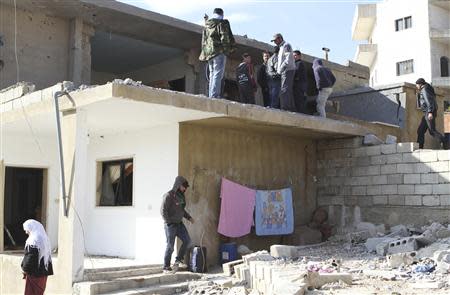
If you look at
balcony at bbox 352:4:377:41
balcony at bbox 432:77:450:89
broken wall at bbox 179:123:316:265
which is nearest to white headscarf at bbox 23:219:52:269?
broken wall at bbox 179:123:316:265

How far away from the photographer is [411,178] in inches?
451

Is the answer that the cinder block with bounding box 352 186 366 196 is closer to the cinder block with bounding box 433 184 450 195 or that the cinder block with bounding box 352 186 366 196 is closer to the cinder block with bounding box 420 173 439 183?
the cinder block with bounding box 420 173 439 183

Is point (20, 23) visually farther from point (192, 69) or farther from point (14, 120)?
point (192, 69)

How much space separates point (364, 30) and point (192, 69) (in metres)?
37.9

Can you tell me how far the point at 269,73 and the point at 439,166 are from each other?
4.02 metres

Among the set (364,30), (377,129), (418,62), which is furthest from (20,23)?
(364,30)

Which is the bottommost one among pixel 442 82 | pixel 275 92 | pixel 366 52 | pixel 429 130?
pixel 429 130

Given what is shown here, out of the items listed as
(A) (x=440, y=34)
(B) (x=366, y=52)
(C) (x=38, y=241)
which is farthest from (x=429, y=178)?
(B) (x=366, y=52)

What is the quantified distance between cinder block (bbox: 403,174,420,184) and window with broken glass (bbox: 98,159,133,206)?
5.79m

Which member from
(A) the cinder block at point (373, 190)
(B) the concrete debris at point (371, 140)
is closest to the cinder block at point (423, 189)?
(A) the cinder block at point (373, 190)

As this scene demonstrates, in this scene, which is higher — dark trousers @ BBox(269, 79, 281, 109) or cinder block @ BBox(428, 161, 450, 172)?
dark trousers @ BBox(269, 79, 281, 109)

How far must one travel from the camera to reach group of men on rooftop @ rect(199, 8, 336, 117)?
35.0 feet

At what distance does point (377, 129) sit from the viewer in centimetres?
1380

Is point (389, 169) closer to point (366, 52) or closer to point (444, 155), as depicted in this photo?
point (444, 155)
